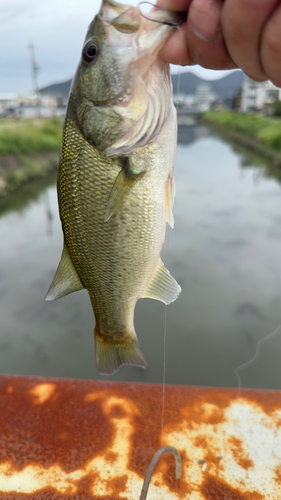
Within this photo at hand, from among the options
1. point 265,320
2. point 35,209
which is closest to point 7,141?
point 35,209

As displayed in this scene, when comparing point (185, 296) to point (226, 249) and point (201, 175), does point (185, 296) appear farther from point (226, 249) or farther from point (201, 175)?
point (201, 175)

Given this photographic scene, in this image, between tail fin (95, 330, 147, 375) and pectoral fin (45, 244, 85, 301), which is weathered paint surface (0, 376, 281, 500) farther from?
pectoral fin (45, 244, 85, 301)

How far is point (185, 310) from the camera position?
443cm

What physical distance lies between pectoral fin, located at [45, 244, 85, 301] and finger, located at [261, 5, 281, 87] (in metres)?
0.89

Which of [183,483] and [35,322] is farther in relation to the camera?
[35,322]

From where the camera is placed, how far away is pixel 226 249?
6020 mm

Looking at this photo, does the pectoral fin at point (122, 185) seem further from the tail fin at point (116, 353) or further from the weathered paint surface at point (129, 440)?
the weathered paint surface at point (129, 440)

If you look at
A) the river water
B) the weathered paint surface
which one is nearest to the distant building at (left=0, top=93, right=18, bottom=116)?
the river water

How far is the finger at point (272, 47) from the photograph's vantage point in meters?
0.86

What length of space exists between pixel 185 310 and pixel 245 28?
3766 millimetres

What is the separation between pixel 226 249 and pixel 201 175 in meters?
6.74

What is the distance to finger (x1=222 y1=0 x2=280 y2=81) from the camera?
2.85ft

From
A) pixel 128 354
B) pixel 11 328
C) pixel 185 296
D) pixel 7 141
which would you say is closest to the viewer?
pixel 128 354

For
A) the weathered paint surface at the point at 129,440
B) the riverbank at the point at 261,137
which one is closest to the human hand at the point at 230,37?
the weathered paint surface at the point at 129,440
